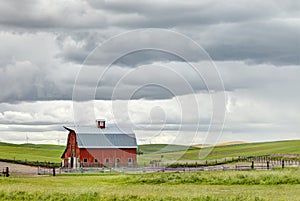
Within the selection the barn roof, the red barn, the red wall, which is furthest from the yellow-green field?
the barn roof

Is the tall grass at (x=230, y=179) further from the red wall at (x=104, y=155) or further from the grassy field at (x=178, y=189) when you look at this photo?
the red wall at (x=104, y=155)

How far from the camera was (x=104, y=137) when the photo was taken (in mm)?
79125

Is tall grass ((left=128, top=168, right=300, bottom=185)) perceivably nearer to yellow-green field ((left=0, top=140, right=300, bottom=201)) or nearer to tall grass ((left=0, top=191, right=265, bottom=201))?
yellow-green field ((left=0, top=140, right=300, bottom=201))

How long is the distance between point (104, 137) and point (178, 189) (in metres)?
43.7

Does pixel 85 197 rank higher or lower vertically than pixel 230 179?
lower

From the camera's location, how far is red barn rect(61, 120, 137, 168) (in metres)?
77.1

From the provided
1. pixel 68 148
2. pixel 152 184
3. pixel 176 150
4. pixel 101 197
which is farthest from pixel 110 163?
pixel 176 150

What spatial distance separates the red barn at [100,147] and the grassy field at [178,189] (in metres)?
27.0

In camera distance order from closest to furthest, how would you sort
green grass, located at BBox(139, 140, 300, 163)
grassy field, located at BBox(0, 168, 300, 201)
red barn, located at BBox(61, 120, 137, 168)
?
grassy field, located at BBox(0, 168, 300, 201) → red barn, located at BBox(61, 120, 137, 168) → green grass, located at BBox(139, 140, 300, 163)

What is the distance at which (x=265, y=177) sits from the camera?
4191cm

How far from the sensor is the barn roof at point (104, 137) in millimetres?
77812

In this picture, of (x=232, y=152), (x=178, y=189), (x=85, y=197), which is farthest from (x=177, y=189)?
(x=232, y=152)

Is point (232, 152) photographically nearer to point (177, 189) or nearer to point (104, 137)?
point (104, 137)

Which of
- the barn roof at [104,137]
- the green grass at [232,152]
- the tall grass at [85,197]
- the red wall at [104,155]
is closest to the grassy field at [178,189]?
the tall grass at [85,197]
